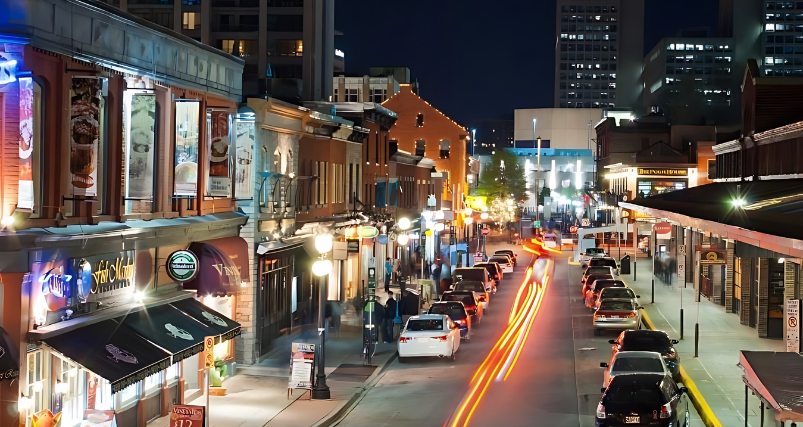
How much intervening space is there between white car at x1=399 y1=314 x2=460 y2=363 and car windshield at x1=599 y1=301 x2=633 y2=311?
8709 mm

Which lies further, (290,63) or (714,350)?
(290,63)

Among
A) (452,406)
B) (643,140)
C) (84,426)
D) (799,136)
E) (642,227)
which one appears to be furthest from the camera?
(643,140)

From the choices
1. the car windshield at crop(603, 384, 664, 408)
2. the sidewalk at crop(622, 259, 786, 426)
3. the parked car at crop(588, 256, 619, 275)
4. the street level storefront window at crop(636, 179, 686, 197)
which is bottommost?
the sidewalk at crop(622, 259, 786, 426)

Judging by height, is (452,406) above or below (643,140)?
below

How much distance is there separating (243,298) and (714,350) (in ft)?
50.5

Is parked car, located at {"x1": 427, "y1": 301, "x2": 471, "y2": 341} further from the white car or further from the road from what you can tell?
the white car

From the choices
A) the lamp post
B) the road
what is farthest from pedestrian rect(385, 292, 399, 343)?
the lamp post

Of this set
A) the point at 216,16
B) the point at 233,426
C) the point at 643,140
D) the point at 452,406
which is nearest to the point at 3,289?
the point at 233,426

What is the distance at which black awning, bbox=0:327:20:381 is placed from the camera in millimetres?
15102

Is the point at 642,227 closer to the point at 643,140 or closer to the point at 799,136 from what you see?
the point at 643,140

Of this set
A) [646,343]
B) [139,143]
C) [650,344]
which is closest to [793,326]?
[650,344]

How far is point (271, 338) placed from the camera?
3331cm

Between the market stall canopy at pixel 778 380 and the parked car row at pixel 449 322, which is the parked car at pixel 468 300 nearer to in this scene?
the parked car row at pixel 449 322

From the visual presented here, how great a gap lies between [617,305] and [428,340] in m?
9.95
